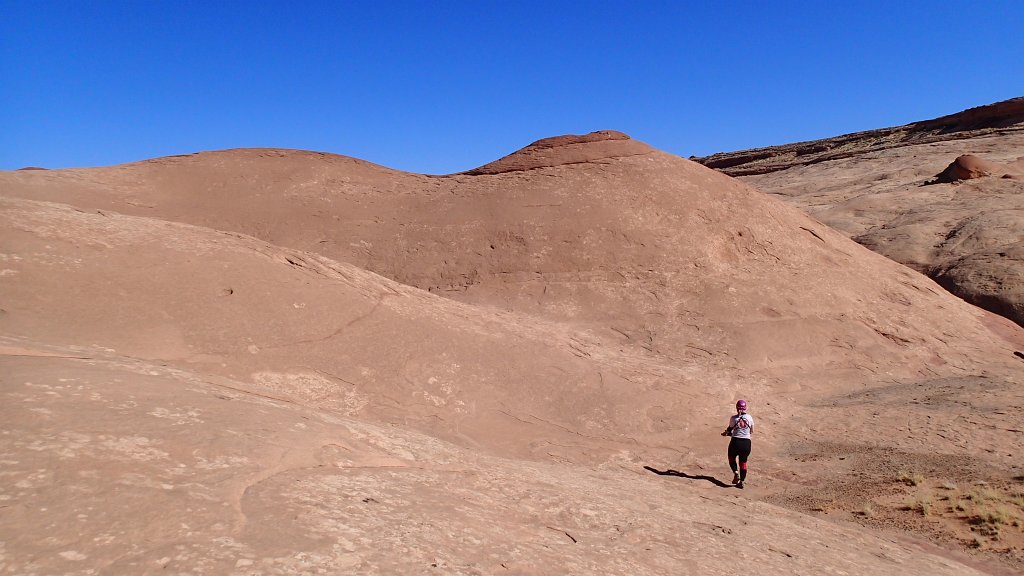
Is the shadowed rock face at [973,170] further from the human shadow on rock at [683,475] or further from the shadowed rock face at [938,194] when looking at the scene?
the human shadow on rock at [683,475]

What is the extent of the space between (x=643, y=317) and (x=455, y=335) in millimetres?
4829

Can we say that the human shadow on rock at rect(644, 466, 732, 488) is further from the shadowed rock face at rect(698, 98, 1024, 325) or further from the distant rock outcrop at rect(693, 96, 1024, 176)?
the distant rock outcrop at rect(693, 96, 1024, 176)

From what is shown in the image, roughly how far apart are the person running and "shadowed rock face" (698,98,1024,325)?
13266mm

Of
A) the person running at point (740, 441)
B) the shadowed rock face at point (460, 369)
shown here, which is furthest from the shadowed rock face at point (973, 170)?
the person running at point (740, 441)

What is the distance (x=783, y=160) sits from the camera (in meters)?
52.2

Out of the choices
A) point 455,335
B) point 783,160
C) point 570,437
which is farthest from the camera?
point 783,160

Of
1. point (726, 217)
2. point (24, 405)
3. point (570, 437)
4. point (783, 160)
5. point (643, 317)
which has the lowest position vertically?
point (570, 437)

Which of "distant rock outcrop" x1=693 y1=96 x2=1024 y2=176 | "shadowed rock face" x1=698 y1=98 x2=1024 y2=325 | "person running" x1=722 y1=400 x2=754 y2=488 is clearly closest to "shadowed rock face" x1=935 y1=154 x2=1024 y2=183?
"shadowed rock face" x1=698 y1=98 x2=1024 y2=325

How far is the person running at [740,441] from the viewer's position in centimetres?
779

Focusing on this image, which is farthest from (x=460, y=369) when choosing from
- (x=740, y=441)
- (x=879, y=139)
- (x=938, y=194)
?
(x=879, y=139)

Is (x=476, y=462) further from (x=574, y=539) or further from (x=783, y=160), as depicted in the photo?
(x=783, y=160)

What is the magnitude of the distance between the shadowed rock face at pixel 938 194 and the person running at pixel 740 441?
13.3m

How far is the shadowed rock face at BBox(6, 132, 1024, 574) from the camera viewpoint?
350 cm

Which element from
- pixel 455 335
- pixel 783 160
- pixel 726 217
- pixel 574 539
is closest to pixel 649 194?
pixel 726 217
